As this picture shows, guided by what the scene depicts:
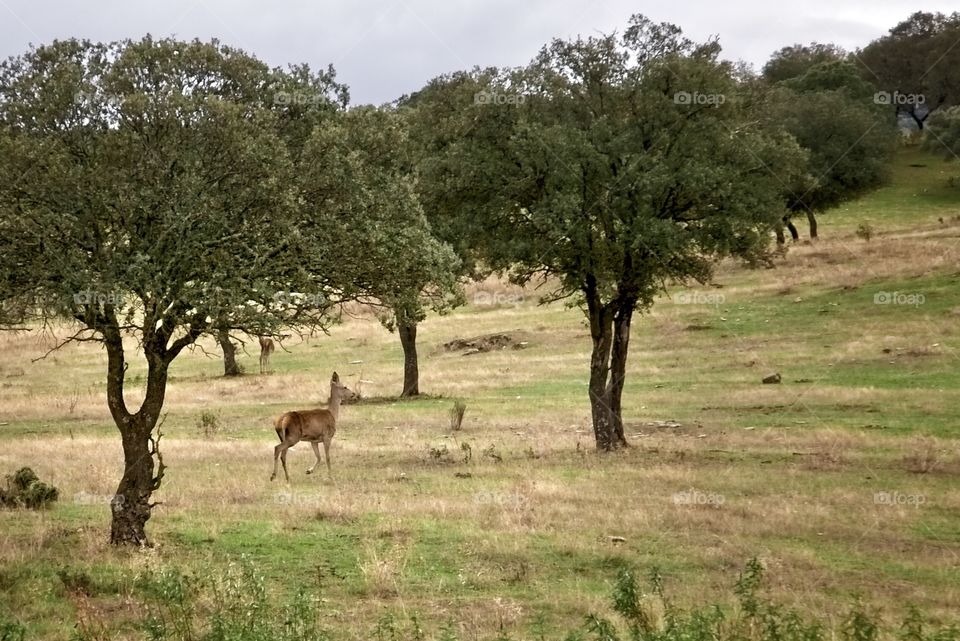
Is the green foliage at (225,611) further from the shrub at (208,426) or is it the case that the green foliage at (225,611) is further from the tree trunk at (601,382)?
the shrub at (208,426)

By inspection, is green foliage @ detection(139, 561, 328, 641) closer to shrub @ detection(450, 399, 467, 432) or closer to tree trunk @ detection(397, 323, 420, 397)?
shrub @ detection(450, 399, 467, 432)

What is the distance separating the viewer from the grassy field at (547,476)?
45.0 feet

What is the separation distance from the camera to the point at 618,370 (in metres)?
29.4

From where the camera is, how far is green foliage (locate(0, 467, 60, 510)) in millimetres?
19453

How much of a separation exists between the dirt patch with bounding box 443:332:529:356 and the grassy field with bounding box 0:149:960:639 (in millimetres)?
862

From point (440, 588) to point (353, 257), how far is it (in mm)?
5410

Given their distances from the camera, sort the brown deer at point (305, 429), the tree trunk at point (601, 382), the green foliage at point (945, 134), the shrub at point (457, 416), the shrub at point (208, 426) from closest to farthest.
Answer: the brown deer at point (305, 429)
the tree trunk at point (601, 382)
the shrub at point (457, 416)
the shrub at point (208, 426)
the green foliage at point (945, 134)

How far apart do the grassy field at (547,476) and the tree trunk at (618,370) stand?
0.84 meters

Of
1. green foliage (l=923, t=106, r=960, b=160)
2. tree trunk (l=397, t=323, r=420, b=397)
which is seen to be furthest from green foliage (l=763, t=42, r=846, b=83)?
tree trunk (l=397, t=323, r=420, b=397)

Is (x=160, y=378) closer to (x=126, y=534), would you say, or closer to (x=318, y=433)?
(x=126, y=534)

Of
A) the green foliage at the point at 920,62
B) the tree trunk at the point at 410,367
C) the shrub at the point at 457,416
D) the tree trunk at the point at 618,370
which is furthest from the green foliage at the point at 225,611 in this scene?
the green foliage at the point at 920,62

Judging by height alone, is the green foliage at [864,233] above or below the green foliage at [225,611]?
above

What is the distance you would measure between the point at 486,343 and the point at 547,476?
31.2m

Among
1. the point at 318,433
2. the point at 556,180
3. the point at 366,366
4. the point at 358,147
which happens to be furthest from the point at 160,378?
the point at 366,366
